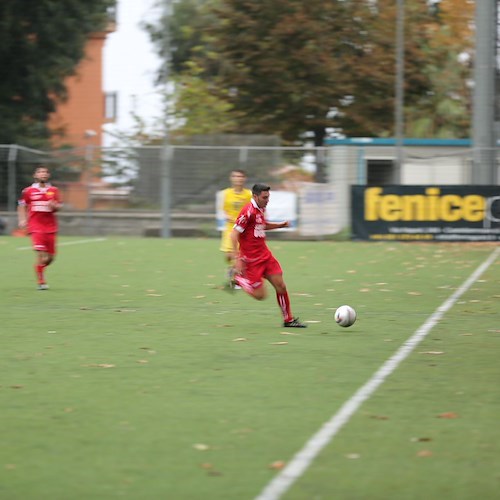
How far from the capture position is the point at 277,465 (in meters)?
6.33

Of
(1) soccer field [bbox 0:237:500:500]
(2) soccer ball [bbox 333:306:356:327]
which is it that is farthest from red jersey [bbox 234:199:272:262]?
(2) soccer ball [bbox 333:306:356:327]

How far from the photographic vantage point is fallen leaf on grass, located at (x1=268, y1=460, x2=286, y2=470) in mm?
6285

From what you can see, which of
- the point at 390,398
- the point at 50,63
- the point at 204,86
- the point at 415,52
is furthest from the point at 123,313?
the point at 204,86

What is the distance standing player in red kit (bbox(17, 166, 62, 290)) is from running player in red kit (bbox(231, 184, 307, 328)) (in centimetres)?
543

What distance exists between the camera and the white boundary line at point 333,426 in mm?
5910

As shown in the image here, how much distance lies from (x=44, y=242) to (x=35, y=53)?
30.6m

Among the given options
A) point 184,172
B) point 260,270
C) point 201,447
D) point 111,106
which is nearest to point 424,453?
point 201,447

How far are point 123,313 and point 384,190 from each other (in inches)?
694

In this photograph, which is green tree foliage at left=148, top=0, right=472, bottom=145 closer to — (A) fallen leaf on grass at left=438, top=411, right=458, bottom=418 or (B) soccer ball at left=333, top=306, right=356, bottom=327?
(B) soccer ball at left=333, top=306, right=356, bottom=327

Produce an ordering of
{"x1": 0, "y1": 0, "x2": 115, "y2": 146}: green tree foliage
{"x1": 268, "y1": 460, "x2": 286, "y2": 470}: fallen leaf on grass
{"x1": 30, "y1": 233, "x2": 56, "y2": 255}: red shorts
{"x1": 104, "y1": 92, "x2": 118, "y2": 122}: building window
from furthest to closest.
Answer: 1. {"x1": 104, "y1": 92, "x2": 118, "y2": 122}: building window
2. {"x1": 0, "y1": 0, "x2": 115, "y2": 146}: green tree foliage
3. {"x1": 30, "y1": 233, "x2": 56, "y2": 255}: red shorts
4. {"x1": 268, "y1": 460, "x2": 286, "y2": 470}: fallen leaf on grass

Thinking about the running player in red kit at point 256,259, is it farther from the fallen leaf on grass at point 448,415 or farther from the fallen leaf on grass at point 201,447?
the fallen leaf on grass at point 201,447

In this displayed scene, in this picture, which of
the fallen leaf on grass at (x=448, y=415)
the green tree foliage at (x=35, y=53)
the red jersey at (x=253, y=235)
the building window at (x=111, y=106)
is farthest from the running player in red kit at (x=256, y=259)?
the building window at (x=111, y=106)

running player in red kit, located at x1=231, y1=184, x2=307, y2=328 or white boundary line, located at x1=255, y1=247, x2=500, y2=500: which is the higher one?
running player in red kit, located at x1=231, y1=184, x2=307, y2=328

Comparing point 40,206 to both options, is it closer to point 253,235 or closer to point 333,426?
point 253,235
